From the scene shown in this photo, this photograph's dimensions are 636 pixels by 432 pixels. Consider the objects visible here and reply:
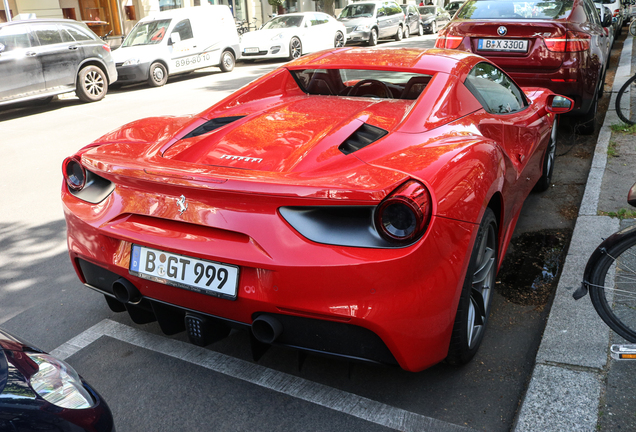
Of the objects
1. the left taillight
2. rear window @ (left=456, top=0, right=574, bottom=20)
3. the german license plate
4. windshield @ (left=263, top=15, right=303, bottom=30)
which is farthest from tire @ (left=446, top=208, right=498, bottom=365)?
windshield @ (left=263, top=15, right=303, bottom=30)

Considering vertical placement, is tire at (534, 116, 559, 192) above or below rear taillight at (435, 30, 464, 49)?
below

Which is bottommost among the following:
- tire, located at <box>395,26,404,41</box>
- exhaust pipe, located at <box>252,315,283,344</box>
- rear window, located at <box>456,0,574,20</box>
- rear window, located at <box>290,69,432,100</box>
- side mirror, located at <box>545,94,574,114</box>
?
tire, located at <box>395,26,404,41</box>

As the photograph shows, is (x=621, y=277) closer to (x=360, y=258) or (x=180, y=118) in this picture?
(x=360, y=258)

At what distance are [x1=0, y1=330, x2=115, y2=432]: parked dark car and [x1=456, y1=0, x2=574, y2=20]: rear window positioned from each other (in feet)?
20.7

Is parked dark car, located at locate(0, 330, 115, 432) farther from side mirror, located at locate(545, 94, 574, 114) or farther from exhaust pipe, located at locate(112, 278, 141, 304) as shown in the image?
side mirror, located at locate(545, 94, 574, 114)

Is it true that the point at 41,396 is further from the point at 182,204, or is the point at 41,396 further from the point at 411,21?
the point at 411,21

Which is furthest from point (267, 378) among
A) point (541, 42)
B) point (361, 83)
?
point (541, 42)

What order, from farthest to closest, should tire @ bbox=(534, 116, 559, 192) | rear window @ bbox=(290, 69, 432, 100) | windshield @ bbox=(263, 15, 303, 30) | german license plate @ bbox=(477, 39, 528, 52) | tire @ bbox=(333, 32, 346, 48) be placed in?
tire @ bbox=(333, 32, 346, 48)
windshield @ bbox=(263, 15, 303, 30)
german license plate @ bbox=(477, 39, 528, 52)
tire @ bbox=(534, 116, 559, 192)
rear window @ bbox=(290, 69, 432, 100)

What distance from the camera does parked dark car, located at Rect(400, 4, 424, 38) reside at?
86.7 feet

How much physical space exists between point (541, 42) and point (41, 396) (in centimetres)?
608

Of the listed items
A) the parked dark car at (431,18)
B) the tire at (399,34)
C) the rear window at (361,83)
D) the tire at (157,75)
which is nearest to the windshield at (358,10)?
the tire at (399,34)

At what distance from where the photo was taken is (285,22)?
18.5 m

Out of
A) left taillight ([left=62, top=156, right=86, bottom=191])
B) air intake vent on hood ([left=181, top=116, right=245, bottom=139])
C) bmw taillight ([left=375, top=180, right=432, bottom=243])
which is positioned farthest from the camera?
air intake vent on hood ([left=181, top=116, right=245, bottom=139])

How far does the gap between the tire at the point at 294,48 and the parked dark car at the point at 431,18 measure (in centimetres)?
1318
